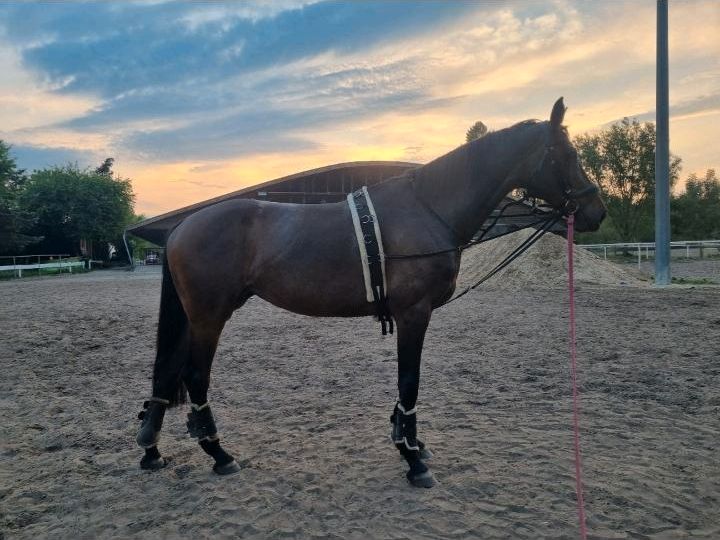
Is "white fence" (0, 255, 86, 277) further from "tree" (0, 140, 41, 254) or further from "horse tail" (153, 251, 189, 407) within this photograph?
"horse tail" (153, 251, 189, 407)

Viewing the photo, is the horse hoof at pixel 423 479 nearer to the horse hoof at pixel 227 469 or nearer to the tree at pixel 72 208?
the horse hoof at pixel 227 469

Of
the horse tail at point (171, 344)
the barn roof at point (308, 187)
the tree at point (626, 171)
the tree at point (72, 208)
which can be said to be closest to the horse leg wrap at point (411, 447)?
the horse tail at point (171, 344)

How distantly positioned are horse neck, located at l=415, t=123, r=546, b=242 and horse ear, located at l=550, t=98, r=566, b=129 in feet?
0.39

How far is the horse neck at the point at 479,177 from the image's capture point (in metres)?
3.70

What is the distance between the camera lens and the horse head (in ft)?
11.8

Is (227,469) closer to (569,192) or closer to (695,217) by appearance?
(569,192)

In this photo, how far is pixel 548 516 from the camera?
116 inches

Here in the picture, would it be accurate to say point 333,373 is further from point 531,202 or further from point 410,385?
point 531,202

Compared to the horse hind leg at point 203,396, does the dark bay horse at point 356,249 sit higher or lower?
higher

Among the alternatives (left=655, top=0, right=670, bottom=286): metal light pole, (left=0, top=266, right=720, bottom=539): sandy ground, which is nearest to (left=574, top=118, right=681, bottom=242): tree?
(left=655, top=0, right=670, bottom=286): metal light pole

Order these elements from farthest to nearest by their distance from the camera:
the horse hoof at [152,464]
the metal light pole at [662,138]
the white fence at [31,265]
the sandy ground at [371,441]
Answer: the white fence at [31,265]
the metal light pole at [662,138]
the horse hoof at [152,464]
the sandy ground at [371,441]

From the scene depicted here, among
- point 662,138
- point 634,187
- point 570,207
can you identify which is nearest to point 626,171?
point 634,187

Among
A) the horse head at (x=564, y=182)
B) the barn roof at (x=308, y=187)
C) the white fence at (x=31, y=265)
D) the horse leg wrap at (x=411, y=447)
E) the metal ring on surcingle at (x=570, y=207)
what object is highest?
the barn roof at (x=308, y=187)

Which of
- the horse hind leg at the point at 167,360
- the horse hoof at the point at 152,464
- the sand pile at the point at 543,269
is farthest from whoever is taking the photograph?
the sand pile at the point at 543,269
